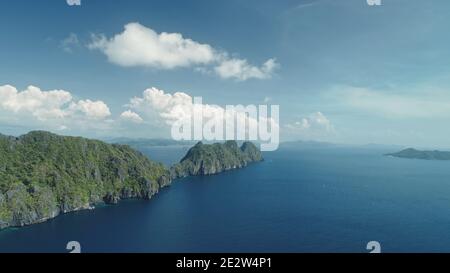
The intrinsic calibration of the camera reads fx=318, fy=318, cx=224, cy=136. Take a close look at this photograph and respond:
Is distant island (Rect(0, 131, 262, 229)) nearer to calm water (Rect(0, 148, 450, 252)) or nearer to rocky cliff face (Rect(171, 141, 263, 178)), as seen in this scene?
calm water (Rect(0, 148, 450, 252))

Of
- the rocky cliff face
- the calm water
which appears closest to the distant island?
the calm water

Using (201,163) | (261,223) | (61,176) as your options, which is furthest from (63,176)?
(201,163)

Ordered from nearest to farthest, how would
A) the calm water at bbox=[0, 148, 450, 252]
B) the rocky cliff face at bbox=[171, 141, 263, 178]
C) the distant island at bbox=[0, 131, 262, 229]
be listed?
the calm water at bbox=[0, 148, 450, 252] → the distant island at bbox=[0, 131, 262, 229] → the rocky cliff face at bbox=[171, 141, 263, 178]

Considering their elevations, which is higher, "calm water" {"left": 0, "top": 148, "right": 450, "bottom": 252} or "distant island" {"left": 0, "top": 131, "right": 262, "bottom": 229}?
"distant island" {"left": 0, "top": 131, "right": 262, "bottom": 229}

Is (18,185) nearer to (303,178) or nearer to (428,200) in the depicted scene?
(303,178)

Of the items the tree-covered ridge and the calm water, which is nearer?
the calm water

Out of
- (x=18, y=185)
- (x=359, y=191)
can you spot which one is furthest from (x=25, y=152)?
(x=359, y=191)

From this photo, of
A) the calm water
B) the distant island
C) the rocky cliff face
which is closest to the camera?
the calm water

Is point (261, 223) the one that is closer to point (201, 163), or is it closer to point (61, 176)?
point (61, 176)
